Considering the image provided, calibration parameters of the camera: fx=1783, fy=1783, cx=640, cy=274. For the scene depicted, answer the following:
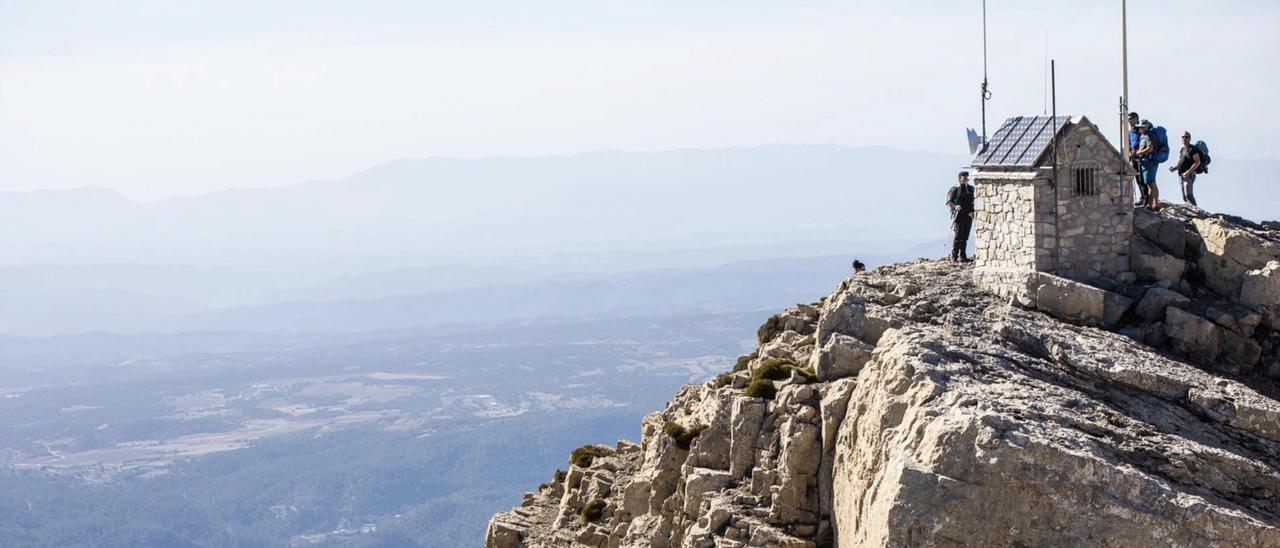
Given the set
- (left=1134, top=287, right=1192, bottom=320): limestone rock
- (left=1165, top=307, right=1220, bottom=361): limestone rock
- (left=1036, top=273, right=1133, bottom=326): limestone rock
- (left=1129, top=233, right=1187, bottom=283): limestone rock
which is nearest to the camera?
(left=1165, top=307, right=1220, bottom=361): limestone rock

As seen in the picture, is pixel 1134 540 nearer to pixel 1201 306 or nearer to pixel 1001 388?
pixel 1001 388

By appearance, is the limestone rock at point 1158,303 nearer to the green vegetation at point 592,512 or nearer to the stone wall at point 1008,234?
the stone wall at point 1008,234

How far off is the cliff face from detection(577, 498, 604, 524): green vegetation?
1.8 inches

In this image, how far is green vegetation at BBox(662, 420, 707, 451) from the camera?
3562cm

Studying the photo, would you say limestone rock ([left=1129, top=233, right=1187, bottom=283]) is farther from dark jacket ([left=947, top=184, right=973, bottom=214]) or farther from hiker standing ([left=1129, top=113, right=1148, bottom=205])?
dark jacket ([left=947, top=184, right=973, bottom=214])

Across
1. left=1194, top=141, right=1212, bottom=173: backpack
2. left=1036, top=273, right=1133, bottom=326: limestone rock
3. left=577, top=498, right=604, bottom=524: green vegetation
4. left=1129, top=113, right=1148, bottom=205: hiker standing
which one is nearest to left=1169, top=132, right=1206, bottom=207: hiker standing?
left=1194, top=141, right=1212, bottom=173: backpack

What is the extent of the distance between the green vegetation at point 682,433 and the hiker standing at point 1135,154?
435 inches

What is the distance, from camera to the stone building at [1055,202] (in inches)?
1352

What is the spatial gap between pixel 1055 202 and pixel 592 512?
12634mm

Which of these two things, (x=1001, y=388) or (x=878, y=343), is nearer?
(x=1001, y=388)

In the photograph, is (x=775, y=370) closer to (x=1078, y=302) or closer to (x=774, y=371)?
(x=774, y=371)

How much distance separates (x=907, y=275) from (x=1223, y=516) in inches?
475

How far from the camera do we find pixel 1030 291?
34.3 m

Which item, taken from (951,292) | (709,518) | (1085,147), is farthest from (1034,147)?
(709,518)
